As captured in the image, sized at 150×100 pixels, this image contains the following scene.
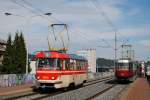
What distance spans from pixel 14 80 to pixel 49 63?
12.3 metres

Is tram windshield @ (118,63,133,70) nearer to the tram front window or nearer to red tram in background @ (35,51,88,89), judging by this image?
the tram front window

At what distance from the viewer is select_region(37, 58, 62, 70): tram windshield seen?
29572 mm

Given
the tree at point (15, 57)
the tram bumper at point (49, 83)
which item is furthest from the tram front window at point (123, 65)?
the tree at point (15, 57)

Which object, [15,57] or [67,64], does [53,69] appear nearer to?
[67,64]

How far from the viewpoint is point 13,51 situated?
79500 millimetres

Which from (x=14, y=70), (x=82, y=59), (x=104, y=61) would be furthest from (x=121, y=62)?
(x=104, y=61)

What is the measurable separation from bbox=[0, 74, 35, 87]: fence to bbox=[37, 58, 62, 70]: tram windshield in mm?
9271

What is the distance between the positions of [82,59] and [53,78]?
8.61m

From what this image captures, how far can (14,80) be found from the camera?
41.1 m

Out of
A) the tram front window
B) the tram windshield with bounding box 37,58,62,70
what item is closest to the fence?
the tram windshield with bounding box 37,58,62,70

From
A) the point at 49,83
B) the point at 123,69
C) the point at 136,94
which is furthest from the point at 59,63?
the point at 123,69

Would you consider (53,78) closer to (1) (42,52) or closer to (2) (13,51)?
(1) (42,52)

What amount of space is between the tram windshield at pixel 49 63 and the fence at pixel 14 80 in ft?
30.4

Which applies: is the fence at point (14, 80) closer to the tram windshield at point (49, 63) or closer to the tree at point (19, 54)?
the tram windshield at point (49, 63)
